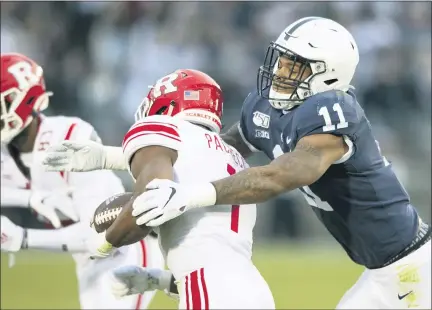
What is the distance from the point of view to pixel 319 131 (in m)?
3.82

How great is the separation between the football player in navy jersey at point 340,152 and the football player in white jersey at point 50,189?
3.03 ft

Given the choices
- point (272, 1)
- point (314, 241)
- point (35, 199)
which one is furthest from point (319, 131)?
point (272, 1)

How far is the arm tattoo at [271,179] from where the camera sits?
344 cm

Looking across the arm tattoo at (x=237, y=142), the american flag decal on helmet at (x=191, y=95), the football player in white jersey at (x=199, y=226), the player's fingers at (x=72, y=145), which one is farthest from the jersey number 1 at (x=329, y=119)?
the player's fingers at (x=72, y=145)

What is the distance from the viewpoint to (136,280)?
161 inches

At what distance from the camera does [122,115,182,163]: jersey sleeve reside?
11.4 ft

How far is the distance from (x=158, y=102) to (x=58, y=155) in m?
0.60

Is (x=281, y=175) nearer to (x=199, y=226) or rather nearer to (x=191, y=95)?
(x=199, y=226)

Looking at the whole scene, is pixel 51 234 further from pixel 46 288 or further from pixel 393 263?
pixel 46 288

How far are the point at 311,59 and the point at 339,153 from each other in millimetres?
469

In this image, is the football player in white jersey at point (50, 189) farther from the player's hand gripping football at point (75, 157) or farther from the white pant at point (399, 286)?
the white pant at point (399, 286)

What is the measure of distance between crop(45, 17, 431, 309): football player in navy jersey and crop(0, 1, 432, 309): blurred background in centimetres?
491

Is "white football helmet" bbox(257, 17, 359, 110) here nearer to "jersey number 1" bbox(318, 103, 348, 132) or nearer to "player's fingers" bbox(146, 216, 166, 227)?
"jersey number 1" bbox(318, 103, 348, 132)

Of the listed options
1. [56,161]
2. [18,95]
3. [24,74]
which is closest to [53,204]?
[18,95]
